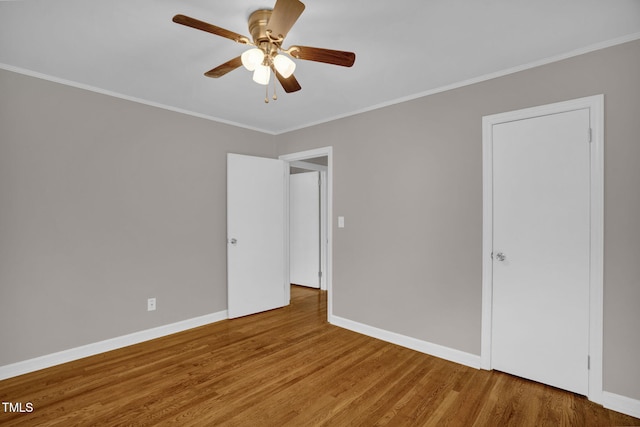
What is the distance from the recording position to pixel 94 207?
288 cm

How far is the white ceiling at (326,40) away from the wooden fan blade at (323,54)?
8.5 inches

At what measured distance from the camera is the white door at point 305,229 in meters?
5.50

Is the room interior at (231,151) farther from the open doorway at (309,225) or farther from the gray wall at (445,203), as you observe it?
the open doorway at (309,225)

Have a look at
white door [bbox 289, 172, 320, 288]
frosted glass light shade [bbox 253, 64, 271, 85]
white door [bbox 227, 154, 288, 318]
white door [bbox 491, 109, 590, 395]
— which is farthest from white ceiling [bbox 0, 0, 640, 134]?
white door [bbox 289, 172, 320, 288]

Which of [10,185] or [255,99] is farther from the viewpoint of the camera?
[255,99]

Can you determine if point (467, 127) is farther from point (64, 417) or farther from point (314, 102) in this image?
point (64, 417)

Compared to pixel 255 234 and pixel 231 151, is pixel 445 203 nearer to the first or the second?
pixel 255 234

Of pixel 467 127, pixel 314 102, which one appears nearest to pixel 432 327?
pixel 467 127

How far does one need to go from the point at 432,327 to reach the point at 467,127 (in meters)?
1.81

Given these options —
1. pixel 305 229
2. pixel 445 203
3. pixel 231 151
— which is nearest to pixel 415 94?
pixel 445 203

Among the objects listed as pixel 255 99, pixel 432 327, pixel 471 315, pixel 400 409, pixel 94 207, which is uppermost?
pixel 255 99

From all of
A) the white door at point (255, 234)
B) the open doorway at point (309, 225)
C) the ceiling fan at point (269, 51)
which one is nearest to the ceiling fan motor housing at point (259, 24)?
the ceiling fan at point (269, 51)

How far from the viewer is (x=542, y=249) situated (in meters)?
2.35

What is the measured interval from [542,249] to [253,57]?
2388 millimetres
